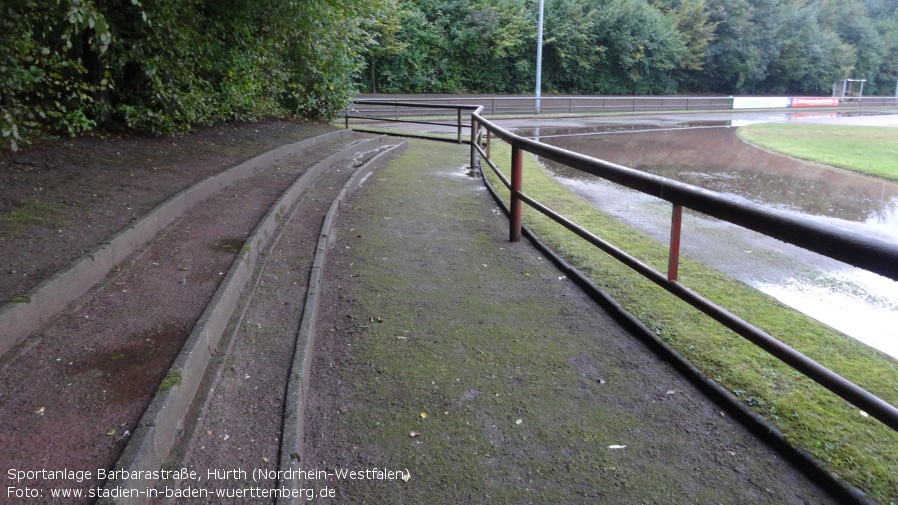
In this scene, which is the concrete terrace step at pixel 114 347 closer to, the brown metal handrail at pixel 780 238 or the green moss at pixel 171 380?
the green moss at pixel 171 380

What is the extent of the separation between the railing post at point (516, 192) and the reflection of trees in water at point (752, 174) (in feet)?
19.1

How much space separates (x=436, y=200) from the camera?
814cm

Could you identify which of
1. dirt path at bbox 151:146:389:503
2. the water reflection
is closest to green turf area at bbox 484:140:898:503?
dirt path at bbox 151:146:389:503

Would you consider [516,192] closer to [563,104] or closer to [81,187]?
[81,187]

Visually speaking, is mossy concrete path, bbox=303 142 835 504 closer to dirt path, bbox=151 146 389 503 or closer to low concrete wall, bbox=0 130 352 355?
dirt path, bbox=151 146 389 503

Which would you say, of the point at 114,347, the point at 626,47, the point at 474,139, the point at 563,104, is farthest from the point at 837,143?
the point at 626,47

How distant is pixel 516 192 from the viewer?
609 cm

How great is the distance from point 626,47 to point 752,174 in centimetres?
3784

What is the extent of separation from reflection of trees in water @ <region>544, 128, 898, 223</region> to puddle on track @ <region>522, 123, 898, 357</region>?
24 millimetres

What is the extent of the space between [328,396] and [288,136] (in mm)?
9182

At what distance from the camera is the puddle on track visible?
5.55 metres

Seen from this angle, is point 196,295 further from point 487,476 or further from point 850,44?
point 850,44

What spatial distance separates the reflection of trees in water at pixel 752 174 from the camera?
10.5 m

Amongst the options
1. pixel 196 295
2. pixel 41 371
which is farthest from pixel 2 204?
pixel 41 371
